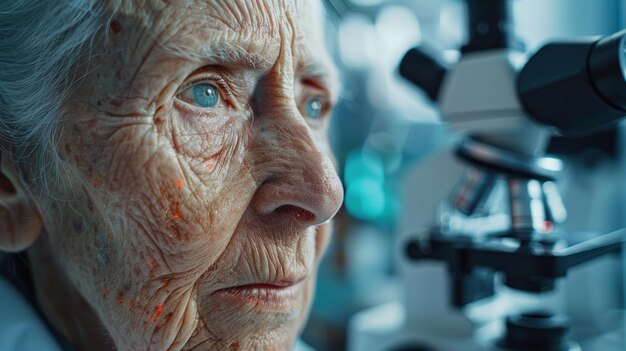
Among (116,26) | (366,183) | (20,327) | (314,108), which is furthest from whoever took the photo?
(366,183)

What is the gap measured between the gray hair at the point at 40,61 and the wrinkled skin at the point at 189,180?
2 centimetres

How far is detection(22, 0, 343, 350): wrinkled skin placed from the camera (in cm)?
56

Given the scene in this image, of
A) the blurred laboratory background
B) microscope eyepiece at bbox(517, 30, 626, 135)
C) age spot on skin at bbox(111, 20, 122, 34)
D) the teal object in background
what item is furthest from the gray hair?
the teal object in background

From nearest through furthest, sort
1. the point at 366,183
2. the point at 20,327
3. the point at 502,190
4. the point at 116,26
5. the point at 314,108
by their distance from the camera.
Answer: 1. the point at 116,26
2. the point at 20,327
3. the point at 314,108
4. the point at 502,190
5. the point at 366,183

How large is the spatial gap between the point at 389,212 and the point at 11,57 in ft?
6.02

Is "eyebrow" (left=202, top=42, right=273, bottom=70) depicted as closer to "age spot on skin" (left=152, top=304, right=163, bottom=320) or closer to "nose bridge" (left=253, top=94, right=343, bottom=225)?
"nose bridge" (left=253, top=94, right=343, bottom=225)

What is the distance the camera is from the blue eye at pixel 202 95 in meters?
0.59

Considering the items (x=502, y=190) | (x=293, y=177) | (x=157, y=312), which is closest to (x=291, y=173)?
(x=293, y=177)

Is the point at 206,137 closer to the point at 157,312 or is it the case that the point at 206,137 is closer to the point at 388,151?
the point at 157,312

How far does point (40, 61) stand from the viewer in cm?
58

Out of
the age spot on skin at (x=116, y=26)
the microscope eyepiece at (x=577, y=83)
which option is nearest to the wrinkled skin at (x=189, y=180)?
the age spot on skin at (x=116, y=26)

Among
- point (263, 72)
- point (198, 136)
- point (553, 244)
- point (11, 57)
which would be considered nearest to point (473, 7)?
point (553, 244)

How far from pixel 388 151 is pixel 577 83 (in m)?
1.56

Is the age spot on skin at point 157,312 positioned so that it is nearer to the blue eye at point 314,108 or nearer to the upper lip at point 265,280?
the upper lip at point 265,280
